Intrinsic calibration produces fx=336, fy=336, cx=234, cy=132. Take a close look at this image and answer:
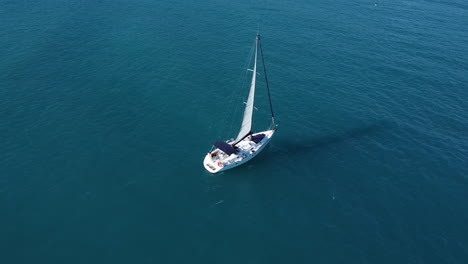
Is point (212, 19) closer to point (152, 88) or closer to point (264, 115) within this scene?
point (152, 88)

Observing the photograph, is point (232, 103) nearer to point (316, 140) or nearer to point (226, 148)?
point (226, 148)

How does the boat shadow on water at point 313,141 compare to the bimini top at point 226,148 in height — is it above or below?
below

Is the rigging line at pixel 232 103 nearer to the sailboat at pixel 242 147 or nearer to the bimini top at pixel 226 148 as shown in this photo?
the sailboat at pixel 242 147

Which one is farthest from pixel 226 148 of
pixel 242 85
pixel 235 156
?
pixel 242 85

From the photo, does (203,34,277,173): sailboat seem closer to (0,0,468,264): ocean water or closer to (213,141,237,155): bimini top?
(213,141,237,155): bimini top

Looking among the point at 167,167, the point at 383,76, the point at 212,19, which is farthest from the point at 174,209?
the point at 212,19

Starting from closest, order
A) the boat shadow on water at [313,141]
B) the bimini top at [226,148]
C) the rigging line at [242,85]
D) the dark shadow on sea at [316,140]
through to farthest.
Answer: the bimini top at [226,148]
the boat shadow on water at [313,141]
the dark shadow on sea at [316,140]
the rigging line at [242,85]

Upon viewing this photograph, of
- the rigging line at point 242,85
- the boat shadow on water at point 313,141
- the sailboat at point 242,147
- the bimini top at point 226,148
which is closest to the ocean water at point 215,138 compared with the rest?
the boat shadow on water at point 313,141
